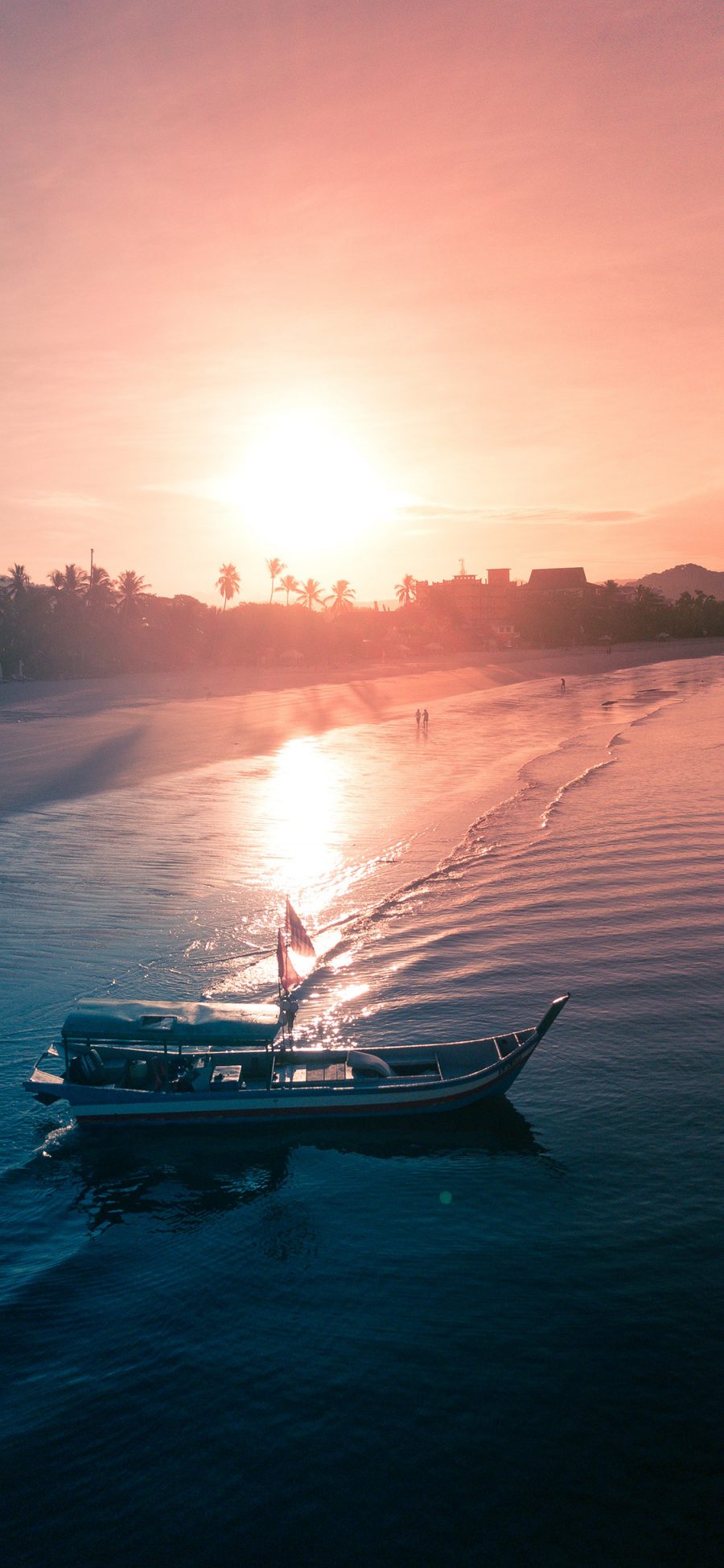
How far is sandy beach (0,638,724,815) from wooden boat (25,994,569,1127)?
25.7m

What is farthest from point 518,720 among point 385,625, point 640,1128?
point 385,625

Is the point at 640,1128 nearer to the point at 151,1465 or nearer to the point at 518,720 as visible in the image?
the point at 151,1465

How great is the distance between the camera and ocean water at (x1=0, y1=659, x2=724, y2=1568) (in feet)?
33.1

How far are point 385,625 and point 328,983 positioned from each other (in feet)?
480

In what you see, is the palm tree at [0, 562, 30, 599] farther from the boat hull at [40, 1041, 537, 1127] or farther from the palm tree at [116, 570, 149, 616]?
the boat hull at [40, 1041, 537, 1127]

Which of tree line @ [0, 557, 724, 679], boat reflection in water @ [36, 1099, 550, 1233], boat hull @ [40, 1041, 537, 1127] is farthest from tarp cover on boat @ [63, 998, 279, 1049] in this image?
tree line @ [0, 557, 724, 679]

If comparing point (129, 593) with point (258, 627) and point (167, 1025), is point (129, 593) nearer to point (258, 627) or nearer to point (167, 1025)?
point (258, 627)

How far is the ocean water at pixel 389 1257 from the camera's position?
10.1 m

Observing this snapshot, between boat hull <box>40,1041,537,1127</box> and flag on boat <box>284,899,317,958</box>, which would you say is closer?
boat hull <box>40,1041,537,1127</box>

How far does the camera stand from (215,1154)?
1761 cm

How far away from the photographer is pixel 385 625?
16612 centimetres


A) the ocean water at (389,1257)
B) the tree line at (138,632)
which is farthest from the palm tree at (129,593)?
the ocean water at (389,1257)

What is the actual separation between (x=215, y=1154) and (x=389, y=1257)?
4.86 metres

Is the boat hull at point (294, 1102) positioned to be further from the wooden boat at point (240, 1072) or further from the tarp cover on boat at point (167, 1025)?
the tarp cover on boat at point (167, 1025)
